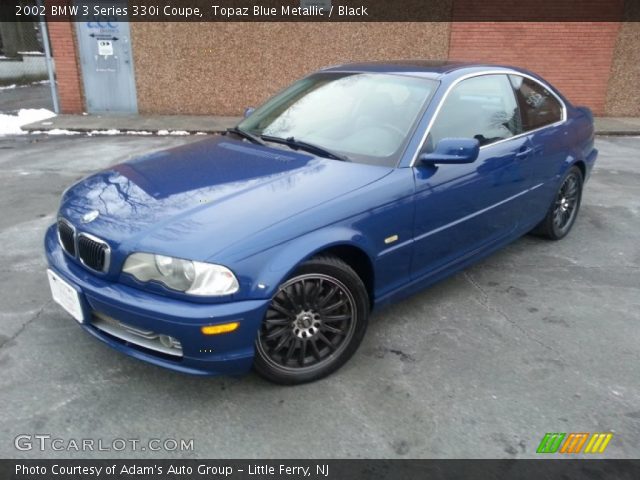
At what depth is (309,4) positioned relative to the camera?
34.5 feet

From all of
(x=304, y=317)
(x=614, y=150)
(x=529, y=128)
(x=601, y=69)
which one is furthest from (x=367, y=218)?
(x=601, y=69)

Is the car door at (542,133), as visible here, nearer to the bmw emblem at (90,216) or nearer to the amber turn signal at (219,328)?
the amber turn signal at (219,328)

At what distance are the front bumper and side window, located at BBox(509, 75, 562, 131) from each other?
279cm

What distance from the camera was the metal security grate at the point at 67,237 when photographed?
2.69 meters

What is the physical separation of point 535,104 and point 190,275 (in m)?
3.26

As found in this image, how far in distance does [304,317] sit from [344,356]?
1.27 feet

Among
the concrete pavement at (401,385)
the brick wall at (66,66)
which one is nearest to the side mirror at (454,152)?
the concrete pavement at (401,385)

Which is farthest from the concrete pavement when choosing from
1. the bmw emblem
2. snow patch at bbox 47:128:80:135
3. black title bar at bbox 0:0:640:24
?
black title bar at bbox 0:0:640:24

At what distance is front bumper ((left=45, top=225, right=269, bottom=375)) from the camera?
2.27m

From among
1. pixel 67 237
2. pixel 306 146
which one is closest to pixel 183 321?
pixel 67 237

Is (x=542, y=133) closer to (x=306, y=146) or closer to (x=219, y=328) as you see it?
(x=306, y=146)

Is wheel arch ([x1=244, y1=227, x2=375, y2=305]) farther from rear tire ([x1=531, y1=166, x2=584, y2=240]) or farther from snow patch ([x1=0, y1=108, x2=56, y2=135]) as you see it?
snow patch ([x1=0, y1=108, x2=56, y2=135])

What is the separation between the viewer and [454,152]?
9.76 feet
